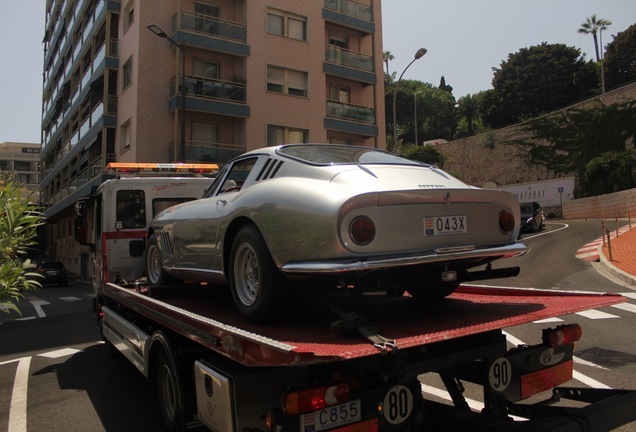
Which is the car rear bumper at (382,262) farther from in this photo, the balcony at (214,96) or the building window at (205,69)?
the building window at (205,69)

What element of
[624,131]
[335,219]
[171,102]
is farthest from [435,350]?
[624,131]

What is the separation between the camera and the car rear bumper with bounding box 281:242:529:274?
285cm

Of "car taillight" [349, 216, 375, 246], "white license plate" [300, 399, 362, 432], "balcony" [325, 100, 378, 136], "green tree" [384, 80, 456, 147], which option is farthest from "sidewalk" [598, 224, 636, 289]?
"green tree" [384, 80, 456, 147]

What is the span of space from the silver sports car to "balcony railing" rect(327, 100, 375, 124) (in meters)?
23.7

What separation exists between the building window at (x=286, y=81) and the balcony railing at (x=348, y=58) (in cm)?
211

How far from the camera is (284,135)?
25.8 metres

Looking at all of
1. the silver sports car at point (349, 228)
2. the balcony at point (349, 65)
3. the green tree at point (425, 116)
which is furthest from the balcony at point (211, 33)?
the green tree at point (425, 116)

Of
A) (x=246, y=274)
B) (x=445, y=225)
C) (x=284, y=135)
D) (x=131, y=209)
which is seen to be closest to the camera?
(x=445, y=225)

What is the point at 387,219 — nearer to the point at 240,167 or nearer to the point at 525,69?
the point at 240,167

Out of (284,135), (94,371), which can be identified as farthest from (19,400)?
(284,135)

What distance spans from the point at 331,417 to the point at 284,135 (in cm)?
2398

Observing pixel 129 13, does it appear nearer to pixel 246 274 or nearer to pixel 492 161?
pixel 246 274

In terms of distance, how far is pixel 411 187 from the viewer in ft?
10.6

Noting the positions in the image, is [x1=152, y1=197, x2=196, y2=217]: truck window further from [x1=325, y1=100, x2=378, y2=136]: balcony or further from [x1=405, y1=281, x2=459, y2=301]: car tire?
[x1=325, y1=100, x2=378, y2=136]: balcony
